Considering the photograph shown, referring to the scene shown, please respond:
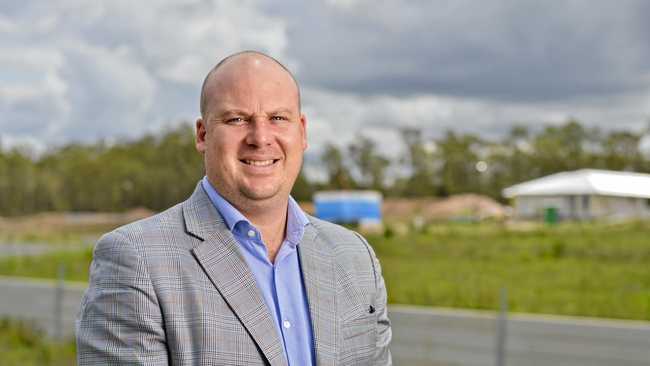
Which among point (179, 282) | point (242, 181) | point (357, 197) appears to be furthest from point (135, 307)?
point (357, 197)

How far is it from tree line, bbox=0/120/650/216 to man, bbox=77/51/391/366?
41403mm

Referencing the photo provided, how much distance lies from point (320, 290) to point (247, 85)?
44cm

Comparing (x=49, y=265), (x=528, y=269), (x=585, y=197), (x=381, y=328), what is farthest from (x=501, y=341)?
(x=585, y=197)

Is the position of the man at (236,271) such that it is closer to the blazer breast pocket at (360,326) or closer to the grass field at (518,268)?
the blazer breast pocket at (360,326)

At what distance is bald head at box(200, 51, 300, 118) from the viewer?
1.75 meters

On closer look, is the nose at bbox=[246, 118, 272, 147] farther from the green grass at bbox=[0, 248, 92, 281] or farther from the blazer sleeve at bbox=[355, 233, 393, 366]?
the green grass at bbox=[0, 248, 92, 281]

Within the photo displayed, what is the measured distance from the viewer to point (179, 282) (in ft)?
5.55

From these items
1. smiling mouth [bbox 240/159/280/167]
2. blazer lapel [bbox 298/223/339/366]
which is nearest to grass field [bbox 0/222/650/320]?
blazer lapel [bbox 298/223/339/366]

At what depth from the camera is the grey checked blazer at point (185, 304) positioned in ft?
5.41

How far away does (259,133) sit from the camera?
1.74 meters

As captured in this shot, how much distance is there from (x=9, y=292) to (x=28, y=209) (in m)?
40.4

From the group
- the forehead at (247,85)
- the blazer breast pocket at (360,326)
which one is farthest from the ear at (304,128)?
the blazer breast pocket at (360,326)

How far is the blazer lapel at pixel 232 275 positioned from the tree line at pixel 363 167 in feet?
136

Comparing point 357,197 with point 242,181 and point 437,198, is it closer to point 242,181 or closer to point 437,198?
point 437,198
